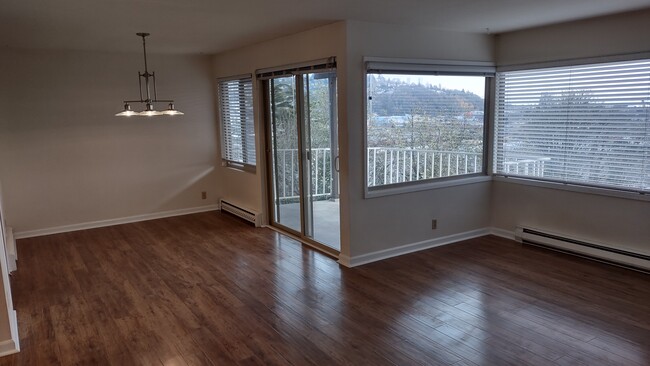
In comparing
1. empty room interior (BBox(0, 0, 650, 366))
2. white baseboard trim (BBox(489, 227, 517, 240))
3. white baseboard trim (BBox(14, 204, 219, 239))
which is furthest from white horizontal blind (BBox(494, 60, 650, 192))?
white baseboard trim (BBox(14, 204, 219, 239))

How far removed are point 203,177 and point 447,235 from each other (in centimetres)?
377

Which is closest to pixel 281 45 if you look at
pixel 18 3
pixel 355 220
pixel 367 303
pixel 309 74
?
pixel 309 74

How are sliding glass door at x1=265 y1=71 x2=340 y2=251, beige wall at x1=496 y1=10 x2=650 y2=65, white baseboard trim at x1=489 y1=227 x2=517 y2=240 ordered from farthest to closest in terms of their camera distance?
1. white baseboard trim at x1=489 y1=227 x2=517 y2=240
2. sliding glass door at x1=265 y1=71 x2=340 y2=251
3. beige wall at x1=496 y1=10 x2=650 y2=65

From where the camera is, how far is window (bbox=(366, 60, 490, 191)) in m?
4.45

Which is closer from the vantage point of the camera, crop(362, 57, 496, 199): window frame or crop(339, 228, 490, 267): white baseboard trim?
crop(362, 57, 496, 199): window frame

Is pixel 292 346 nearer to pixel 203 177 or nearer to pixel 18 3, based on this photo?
pixel 18 3

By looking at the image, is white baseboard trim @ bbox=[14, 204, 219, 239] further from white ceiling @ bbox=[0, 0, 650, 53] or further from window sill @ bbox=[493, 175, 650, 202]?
window sill @ bbox=[493, 175, 650, 202]

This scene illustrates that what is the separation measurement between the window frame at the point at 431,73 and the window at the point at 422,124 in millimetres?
15

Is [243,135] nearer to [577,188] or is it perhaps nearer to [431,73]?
[431,73]

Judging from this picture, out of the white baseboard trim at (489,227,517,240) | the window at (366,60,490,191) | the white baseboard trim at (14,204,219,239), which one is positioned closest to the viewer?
the window at (366,60,490,191)

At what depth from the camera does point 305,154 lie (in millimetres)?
5129

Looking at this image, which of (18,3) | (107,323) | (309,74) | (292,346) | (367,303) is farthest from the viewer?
(309,74)

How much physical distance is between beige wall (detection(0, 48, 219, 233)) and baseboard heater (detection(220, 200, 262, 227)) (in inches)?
16.1

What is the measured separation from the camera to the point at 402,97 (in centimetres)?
459
